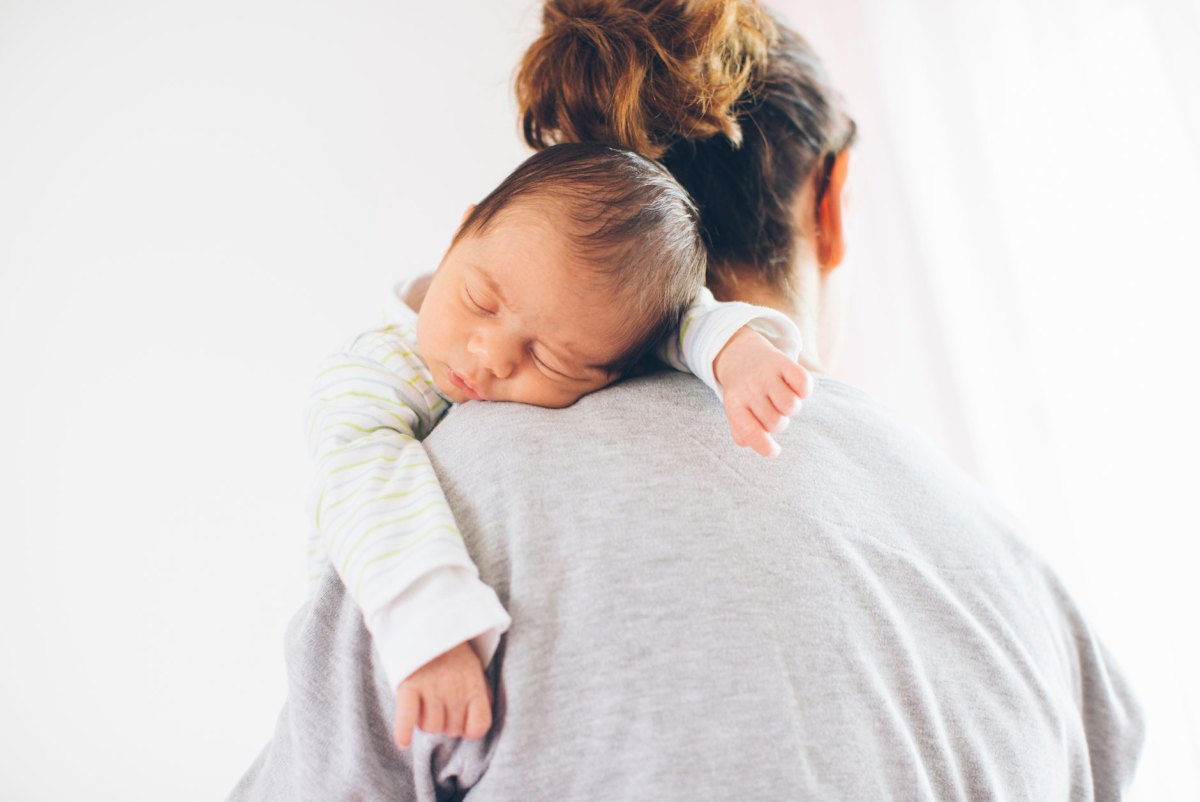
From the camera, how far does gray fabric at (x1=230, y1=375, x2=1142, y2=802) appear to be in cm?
60

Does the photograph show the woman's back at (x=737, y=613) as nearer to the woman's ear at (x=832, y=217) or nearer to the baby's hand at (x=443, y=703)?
the baby's hand at (x=443, y=703)

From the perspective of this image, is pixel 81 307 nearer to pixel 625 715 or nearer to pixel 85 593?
pixel 85 593

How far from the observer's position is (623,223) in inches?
34.1

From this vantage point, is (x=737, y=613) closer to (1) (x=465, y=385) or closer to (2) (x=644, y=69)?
(1) (x=465, y=385)

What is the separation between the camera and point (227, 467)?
1.67 meters

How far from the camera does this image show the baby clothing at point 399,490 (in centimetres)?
61

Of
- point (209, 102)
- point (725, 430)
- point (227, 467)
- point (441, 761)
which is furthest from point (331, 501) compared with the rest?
point (209, 102)

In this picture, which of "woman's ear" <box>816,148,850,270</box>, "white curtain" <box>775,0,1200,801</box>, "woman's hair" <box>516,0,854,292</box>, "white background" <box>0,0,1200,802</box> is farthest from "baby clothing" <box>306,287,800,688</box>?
"white curtain" <box>775,0,1200,801</box>

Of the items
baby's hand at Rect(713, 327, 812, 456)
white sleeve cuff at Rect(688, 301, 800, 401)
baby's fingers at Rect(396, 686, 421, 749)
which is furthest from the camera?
white sleeve cuff at Rect(688, 301, 800, 401)

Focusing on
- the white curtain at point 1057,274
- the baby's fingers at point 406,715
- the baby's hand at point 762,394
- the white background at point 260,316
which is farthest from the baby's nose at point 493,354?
the white curtain at point 1057,274

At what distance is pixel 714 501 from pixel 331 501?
32 centimetres

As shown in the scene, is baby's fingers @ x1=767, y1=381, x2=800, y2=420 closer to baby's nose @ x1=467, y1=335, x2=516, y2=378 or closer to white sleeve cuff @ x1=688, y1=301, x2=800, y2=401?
white sleeve cuff @ x1=688, y1=301, x2=800, y2=401

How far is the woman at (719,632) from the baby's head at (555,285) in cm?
9

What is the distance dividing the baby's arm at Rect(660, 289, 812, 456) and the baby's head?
55mm
